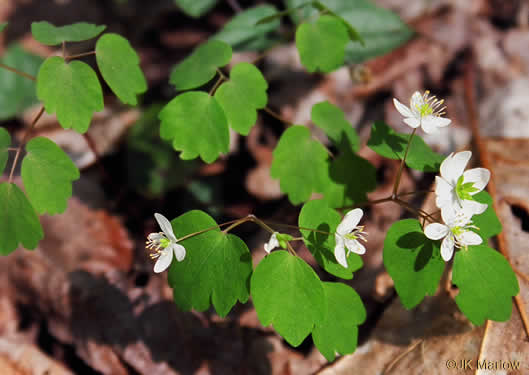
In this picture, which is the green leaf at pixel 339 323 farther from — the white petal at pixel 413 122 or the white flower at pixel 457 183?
the white petal at pixel 413 122

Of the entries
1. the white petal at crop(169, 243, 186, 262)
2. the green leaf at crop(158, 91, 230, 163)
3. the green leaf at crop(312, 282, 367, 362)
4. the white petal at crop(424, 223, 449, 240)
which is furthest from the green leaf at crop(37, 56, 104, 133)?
the white petal at crop(424, 223, 449, 240)

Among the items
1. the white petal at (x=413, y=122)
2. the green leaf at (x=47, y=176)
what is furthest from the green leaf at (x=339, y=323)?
the green leaf at (x=47, y=176)

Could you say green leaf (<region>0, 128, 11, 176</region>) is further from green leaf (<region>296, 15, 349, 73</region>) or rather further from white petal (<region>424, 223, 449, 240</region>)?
white petal (<region>424, 223, 449, 240</region>)

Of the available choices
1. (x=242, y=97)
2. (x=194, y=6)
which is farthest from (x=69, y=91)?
(x=194, y=6)

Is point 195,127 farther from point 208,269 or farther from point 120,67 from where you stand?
point 208,269

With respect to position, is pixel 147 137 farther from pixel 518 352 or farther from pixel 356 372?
pixel 518 352

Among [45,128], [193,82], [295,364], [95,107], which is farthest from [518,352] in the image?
[45,128]
